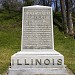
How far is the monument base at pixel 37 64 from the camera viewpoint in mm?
8844

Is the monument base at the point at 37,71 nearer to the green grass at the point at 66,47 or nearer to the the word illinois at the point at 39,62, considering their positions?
the the word illinois at the point at 39,62

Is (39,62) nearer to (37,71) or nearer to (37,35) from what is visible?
(37,71)

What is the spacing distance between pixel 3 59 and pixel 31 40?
18.6 feet

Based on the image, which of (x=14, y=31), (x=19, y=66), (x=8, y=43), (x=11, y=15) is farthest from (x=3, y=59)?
(x=11, y=15)

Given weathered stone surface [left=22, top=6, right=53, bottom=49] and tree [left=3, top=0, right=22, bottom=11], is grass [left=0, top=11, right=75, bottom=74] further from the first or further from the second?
tree [left=3, top=0, right=22, bottom=11]

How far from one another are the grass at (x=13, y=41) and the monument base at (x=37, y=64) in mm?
3468

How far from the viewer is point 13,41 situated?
20078 mm

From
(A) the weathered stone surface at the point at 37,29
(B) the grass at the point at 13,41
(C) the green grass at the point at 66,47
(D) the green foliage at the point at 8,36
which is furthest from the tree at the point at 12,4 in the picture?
(A) the weathered stone surface at the point at 37,29

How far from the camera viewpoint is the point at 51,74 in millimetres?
8828

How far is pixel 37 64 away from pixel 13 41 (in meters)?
11.3

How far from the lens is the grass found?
14.9 m

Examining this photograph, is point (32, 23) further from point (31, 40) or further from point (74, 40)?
point (74, 40)

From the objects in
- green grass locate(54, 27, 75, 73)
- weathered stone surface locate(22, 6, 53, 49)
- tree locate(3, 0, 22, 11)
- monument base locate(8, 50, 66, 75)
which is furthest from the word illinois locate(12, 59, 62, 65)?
tree locate(3, 0, 22, 11)

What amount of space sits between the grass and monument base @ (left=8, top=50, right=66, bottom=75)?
11.4 ft
